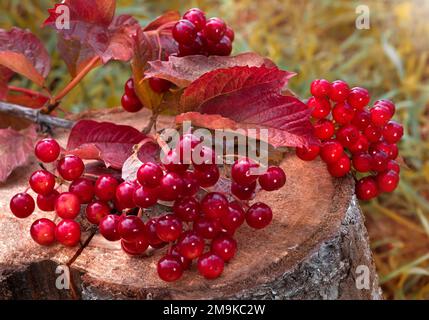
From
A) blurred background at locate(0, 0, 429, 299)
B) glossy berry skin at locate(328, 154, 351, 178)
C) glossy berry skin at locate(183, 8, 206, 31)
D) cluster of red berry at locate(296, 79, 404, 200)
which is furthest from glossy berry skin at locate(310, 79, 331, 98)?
blurred background at locate(0, 0, 429, 299)

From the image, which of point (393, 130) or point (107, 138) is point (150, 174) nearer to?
point (107, 138)

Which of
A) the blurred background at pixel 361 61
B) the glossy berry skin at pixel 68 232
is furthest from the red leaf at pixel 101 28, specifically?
the blurred background at pixel 361 61

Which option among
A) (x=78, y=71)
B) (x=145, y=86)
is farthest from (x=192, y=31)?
(x=78, y=71)

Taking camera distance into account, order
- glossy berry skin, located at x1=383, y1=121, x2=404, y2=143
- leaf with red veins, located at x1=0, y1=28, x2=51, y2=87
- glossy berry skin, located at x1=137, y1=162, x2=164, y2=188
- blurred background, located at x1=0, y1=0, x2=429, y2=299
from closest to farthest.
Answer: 1. glossy berry skin, located at x1=137, y1=162, x2=164, y2=188
2. glossy berry skin, located at x1=383, y1=121, x2=404, y2=143
3. leaf with red veins, located at x1=0, y1=28, x2=51, y2=87
4. blurred background, located at x1=0, y1=0, x2=429, y2=299

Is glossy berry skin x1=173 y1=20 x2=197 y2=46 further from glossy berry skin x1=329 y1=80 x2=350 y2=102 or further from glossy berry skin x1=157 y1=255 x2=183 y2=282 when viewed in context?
glossy berry skin x1=157 y1=255 x2=183 y2=282

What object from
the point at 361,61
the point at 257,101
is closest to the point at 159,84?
the point at 257,101

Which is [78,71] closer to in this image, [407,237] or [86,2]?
[86,2]

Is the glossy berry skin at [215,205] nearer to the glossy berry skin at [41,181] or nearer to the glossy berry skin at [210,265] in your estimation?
the glossy berry skin at [210,265]
